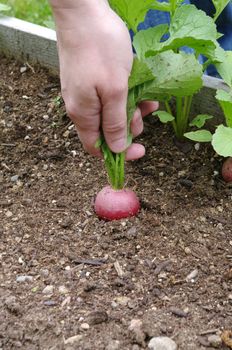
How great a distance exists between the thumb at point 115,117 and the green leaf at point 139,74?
0.16 metres

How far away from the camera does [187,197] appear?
6.72 feet

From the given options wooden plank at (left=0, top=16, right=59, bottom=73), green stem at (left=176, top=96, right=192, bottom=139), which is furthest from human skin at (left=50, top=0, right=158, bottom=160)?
wooden plank at (left=0, top=16, right=59, bottom=73)

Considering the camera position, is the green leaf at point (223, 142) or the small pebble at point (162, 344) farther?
the green leaf at point (223, 142)

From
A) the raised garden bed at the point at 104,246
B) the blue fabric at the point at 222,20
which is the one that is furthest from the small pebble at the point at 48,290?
the blue fabric at the point at 222,20

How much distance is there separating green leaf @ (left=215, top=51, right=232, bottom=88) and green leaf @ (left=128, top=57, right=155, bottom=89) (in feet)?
1.00

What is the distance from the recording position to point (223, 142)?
6.06ft

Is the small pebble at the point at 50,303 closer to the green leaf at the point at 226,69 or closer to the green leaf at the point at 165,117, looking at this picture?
the green leaf at the point at 165,117

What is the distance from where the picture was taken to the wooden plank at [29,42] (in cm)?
263

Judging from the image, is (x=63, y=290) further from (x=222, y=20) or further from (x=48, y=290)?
(x=222, y=20)

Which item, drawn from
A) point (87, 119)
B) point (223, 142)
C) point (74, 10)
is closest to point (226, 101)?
point (223, 142)

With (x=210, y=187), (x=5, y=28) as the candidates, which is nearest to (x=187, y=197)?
(x=210, y=187)

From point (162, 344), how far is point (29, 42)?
1.52 m

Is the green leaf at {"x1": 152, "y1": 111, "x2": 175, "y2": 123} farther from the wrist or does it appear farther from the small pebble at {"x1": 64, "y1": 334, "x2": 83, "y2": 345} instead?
the small pebble at {"x1": 64, "y1": 334, "x2": 83, "y2": 345}

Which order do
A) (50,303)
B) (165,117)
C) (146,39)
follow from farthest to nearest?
(165,117)
(146,39)
(50,303)
